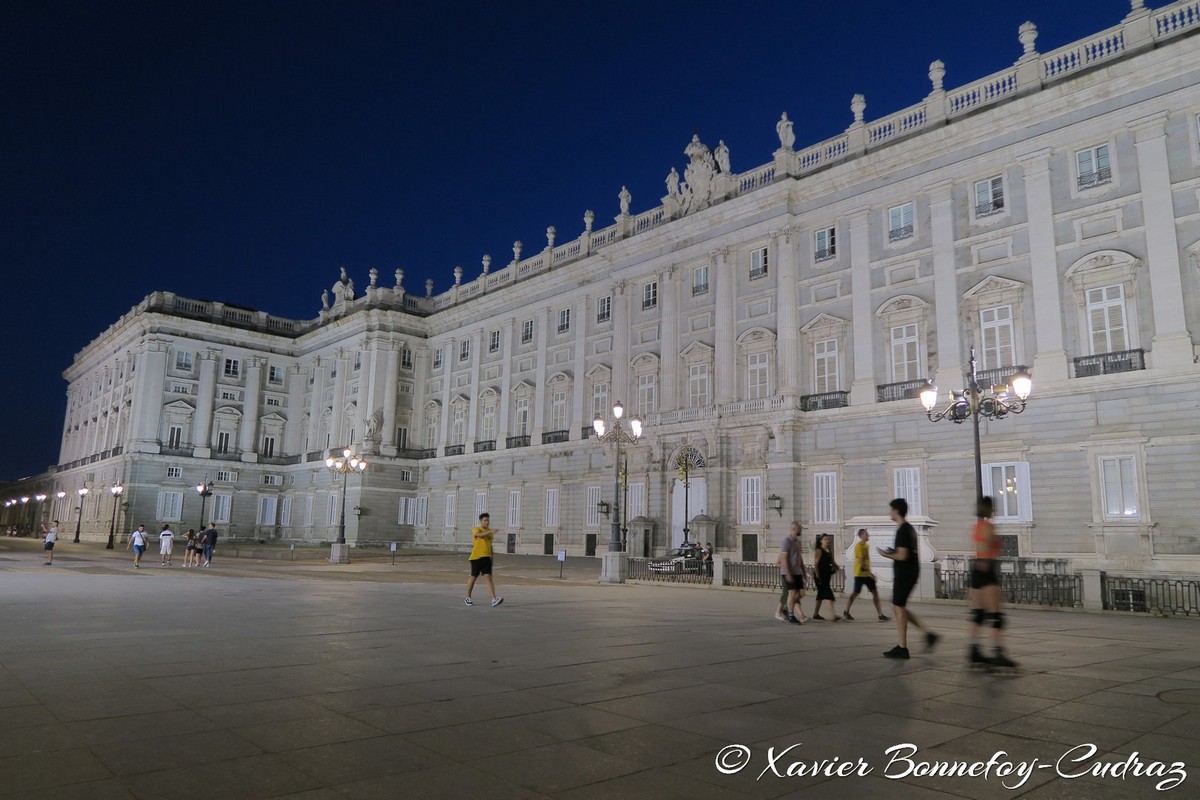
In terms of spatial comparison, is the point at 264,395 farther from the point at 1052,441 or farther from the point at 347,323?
the point at 1052,441

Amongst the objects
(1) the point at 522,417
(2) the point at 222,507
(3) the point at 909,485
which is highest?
(1) the point at 522,417

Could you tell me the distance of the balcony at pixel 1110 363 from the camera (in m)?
25.7

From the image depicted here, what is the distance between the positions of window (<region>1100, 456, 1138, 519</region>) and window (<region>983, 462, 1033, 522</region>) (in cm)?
233

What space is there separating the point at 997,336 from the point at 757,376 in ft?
34.9

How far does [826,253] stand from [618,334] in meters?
12.8

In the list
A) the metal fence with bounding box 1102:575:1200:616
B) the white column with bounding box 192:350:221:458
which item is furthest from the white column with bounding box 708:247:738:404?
the white column with bounding box 192:350:221:458

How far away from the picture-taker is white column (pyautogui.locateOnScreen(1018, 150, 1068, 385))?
2764 centimetres

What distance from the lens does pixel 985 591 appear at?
8.80 meters

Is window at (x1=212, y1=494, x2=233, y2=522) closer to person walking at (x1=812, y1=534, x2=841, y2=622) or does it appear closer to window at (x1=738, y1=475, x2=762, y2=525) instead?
window at (x1=738, y1=475, x2=762, y2=525)

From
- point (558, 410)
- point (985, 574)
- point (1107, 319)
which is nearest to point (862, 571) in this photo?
point (985, 574)

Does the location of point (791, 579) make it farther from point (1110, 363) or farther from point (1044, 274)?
point (1044, 274)

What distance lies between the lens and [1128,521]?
2505cm

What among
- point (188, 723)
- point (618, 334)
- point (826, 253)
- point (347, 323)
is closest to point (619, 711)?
point (188, 723)

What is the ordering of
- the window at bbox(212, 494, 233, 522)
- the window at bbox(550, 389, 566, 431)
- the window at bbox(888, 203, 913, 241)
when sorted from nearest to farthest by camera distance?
1. the window at bbox(888, 203, 913, 241)
2. the window at bbox(550, 389, 566, 431)
3. the window at bbox(212, 494, 233, 522)
